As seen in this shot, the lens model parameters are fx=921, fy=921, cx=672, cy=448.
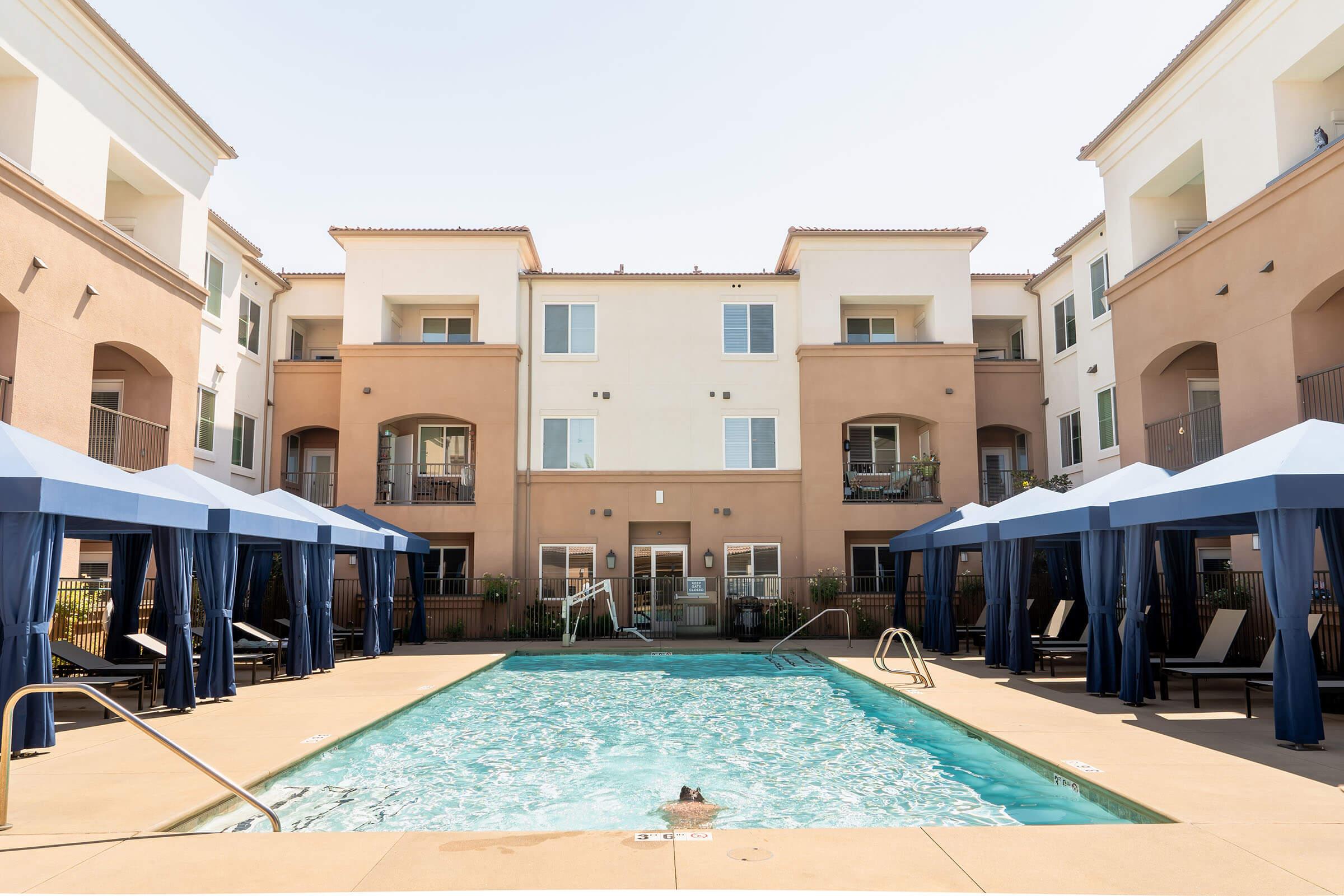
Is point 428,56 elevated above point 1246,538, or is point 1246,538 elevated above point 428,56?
point 428,56

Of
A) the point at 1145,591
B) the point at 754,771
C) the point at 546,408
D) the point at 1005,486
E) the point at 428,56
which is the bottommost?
the point at 754,771

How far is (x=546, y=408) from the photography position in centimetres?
2344

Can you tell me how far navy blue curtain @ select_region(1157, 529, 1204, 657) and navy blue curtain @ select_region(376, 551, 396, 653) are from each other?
45.6 feet

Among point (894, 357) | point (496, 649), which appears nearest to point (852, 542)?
point (894, 357)

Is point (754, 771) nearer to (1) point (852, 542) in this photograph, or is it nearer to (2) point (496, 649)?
(2) point (496, 649)

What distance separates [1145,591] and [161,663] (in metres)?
12.5

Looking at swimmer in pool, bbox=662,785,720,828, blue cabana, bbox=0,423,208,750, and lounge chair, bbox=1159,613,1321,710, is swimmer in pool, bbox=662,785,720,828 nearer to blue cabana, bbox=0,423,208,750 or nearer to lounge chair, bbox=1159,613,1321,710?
blue cabana, bbox=0,423,208,750

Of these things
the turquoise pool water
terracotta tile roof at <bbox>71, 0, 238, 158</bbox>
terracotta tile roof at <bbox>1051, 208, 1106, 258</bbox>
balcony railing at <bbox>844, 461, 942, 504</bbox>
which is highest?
terracotta tile roof at <bbox>71, 0, 238, 158</bbox>

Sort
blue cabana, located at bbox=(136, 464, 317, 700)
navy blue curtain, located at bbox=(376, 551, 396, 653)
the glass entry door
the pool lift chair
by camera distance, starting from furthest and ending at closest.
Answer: the glass entry door < the pool lift chair < navy blue curtain, located at bbox=(376, 551, 396, 653) < blue cabana, located at bbox=(136, 464, 317, 700)

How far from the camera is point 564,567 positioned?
23.1 meters

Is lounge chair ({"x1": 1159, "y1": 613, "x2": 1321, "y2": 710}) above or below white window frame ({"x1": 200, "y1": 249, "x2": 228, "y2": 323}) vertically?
below

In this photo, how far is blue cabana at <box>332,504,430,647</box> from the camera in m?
19.3

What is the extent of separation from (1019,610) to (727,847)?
10.5 metres

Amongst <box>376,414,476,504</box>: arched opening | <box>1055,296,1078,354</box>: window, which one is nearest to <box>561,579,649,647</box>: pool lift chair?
<box>376,414,476,504</box>: arched opening
